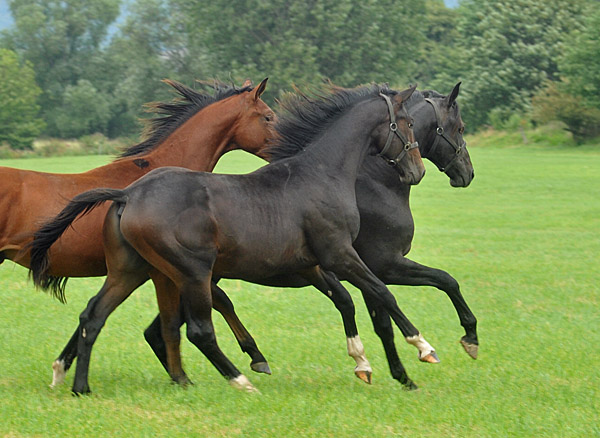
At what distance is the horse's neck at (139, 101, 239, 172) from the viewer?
6891 mm

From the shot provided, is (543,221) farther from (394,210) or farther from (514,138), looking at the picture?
(514,138)

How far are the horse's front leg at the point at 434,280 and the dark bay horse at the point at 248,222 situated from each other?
608mm

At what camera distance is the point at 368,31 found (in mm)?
59812

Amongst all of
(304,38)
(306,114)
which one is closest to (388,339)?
(306,114)

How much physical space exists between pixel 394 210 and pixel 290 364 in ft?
4.68

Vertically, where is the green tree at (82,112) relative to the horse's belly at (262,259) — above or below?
below

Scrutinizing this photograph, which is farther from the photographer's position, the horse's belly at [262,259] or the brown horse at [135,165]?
the brown horse at [135,165]

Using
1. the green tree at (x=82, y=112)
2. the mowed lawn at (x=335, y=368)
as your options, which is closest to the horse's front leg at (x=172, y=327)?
the mowed lawn at (x=335, y=368)

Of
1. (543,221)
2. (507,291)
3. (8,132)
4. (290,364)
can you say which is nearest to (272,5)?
(8,132)

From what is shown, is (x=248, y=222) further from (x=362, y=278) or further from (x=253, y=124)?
(x=253, y=124)

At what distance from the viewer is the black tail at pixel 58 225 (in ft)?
18.9

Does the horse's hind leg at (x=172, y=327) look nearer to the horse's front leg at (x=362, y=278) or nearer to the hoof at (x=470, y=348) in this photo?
the horse's front leg at (x=362, y=278)

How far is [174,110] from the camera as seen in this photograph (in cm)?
725

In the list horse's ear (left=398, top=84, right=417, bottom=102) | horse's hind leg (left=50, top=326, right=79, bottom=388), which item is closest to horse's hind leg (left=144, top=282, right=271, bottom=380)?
horse's hind leg (left=50, top=326, right=79, bottom=388)
